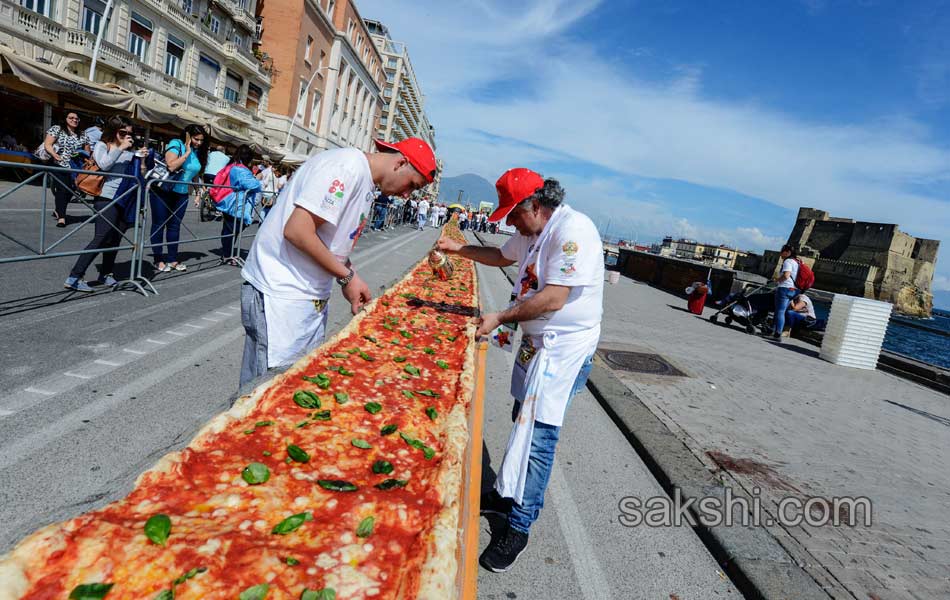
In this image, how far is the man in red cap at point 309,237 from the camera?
2.79 meters

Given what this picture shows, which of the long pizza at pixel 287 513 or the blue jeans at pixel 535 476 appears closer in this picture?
the long pizza at pixel 287 513

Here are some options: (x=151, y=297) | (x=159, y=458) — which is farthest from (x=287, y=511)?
(x=151, y=297)

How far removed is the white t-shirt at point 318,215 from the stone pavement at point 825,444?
367 cm

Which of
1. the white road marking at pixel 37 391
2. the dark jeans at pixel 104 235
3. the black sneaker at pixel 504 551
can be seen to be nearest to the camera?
the black sneaker at pixel 504 551

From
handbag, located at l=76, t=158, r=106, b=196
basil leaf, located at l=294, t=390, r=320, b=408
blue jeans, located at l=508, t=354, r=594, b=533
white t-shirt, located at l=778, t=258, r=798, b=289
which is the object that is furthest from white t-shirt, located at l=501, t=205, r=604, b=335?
white t-shirt, located at l=778, t=258, r=798, b=289

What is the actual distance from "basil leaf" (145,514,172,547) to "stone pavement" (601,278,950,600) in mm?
3710

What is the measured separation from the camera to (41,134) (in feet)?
83.7

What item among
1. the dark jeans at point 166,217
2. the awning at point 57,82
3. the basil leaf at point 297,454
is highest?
the awning at point 57,82

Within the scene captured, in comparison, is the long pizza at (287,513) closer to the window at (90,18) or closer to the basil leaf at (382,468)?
the basil leaf at (382,468)

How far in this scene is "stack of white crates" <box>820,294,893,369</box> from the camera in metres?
11.5

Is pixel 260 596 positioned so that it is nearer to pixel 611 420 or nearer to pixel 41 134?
pixel 611 420

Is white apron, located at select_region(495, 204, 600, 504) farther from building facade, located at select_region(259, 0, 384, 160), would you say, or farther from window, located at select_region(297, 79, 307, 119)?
window, located at select_region(297, 79, 307, 119)

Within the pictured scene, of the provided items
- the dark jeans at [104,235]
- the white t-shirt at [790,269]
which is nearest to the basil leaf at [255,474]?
the dark jeans at [104,235]

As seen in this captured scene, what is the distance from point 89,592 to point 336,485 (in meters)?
0.99
